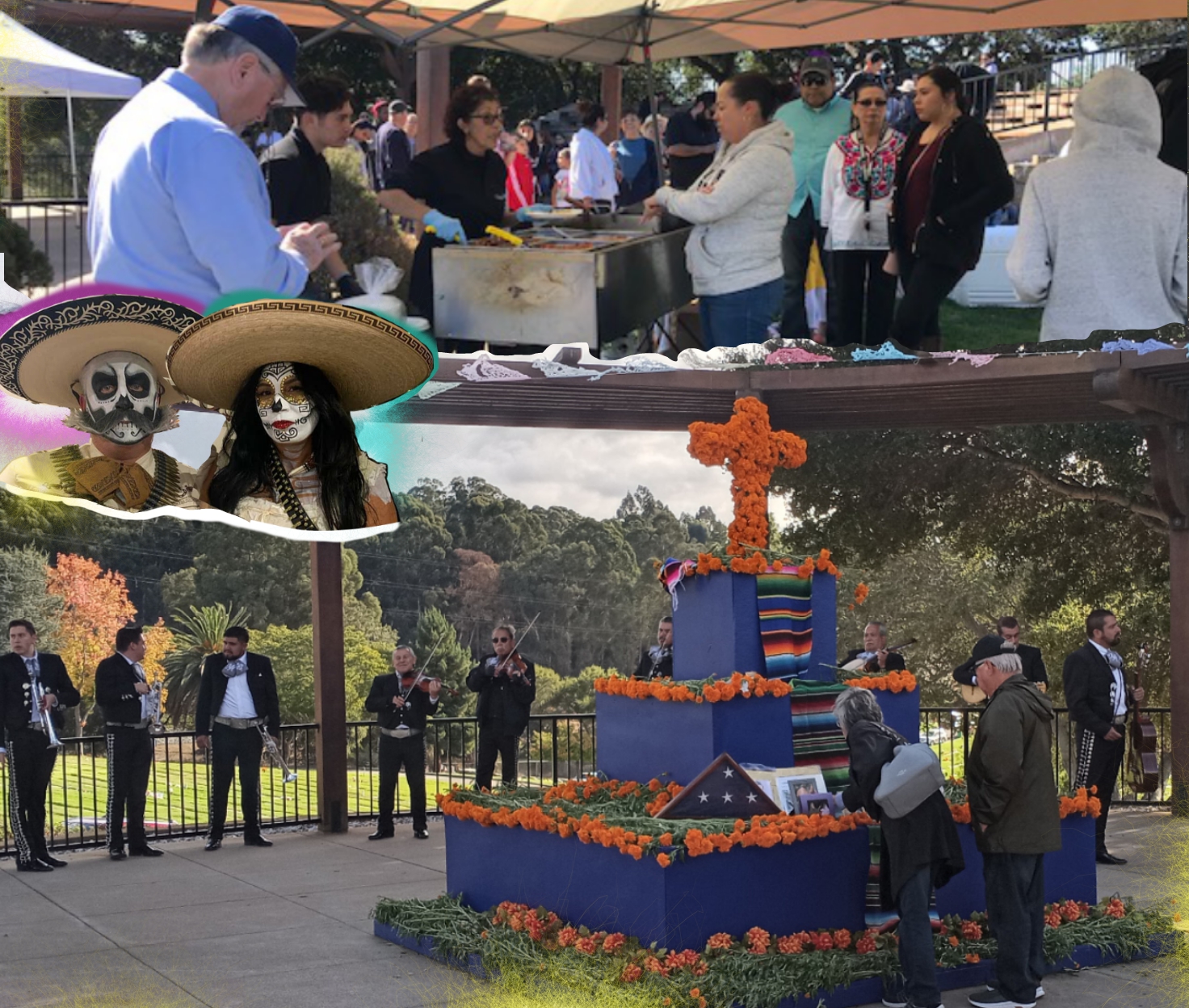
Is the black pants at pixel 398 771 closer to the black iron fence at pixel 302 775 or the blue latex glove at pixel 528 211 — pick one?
the black iron fence at pixel 302 775

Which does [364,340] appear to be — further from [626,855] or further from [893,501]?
[893,501]

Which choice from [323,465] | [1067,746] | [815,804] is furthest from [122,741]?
[1067,746]

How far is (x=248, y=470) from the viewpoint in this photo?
148 centimetres

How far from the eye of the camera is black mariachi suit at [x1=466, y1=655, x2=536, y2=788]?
1080 centimetres

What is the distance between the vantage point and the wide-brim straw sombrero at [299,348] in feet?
4.33

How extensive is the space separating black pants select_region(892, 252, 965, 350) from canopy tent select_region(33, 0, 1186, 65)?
0.85m

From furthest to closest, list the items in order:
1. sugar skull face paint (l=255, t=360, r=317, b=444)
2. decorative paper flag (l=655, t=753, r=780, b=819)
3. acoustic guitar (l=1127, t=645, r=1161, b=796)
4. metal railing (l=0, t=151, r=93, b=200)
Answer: acoustic guitar (l=1127, t=645, r=1161, b=796)
decorative paper flag (l=655, t=753, r=780, b=819)
metal railing (l=0, t=151, r=93, b=200)
sugar skull face paint (l=255, t=360, r=317, b=444)

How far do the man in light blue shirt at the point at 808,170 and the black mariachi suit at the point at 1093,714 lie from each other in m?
3.92

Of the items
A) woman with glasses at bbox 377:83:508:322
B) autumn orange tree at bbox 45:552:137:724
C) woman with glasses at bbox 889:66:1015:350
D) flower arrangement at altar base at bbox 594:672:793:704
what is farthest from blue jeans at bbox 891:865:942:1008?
autumn orange tree at bbox 45:552:137:724

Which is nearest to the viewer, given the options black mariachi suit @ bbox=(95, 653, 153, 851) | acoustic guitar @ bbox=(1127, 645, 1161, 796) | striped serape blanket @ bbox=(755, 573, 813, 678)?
striped serape blanket @ bbox=(755, 573, 813, 678)

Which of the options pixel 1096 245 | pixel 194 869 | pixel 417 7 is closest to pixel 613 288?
pixel 417 7

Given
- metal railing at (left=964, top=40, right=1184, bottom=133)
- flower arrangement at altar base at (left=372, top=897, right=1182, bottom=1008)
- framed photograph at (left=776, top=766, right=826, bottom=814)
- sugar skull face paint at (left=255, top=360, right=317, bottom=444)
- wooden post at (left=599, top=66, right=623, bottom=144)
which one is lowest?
flower arrangement at altar base at (left=372, top=897, right=1182, bottom=1008)

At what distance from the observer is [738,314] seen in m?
5.54

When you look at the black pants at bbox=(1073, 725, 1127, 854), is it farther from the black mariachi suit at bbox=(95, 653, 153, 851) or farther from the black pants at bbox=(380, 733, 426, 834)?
the black mariachi suit at bbox=(95, 653, 153, 851)
